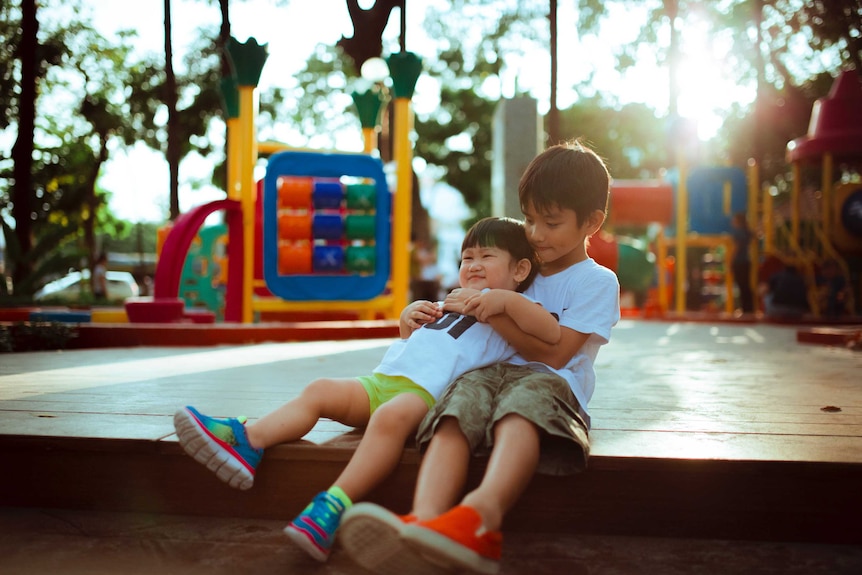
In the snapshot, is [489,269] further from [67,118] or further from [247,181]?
[67,118]

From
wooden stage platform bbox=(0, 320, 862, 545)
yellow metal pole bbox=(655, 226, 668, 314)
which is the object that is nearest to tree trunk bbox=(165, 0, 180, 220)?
yellow metal pole bbox=(655, 226, 668, 314)

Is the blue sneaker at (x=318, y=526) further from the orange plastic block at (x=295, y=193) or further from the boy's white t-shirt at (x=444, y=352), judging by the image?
the orange plastic block at (x=295, y=193)

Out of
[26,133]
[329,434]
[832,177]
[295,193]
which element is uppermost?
[26,133]

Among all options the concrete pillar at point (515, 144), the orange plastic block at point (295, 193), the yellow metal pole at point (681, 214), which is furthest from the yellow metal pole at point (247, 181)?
the yellow metal pole at point (681, 214)

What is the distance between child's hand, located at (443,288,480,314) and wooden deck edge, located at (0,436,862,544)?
464 mm

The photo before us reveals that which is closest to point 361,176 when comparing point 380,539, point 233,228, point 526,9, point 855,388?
point 233,228

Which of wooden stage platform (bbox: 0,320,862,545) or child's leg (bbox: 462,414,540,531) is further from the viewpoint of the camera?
wooden stage platform (bbox: 0,320,862,545)

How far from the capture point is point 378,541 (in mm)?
1718

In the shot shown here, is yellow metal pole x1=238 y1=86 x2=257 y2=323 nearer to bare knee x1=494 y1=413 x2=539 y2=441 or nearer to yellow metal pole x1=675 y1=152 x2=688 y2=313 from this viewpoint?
bare knee x1=494 y1=413 x2=539 y2=441

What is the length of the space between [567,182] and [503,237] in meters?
0.25

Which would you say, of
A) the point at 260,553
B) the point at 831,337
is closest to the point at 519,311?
the point at 260,553

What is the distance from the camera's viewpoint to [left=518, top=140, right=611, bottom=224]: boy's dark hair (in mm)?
2324

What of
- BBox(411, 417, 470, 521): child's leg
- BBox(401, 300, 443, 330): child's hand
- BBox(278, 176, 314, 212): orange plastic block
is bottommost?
BBox(411, 417, 470, 521): child's leg

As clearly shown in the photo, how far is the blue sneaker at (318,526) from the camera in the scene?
1848 mm
